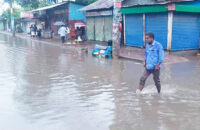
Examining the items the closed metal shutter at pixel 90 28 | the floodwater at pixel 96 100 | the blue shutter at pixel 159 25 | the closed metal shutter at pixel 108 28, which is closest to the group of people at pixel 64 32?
the closed metal shutter at pixel 90 28

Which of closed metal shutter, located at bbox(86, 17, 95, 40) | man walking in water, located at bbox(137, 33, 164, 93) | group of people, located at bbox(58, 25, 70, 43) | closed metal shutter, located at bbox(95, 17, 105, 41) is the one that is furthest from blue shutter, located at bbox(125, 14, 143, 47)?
man walking in water, located at bbox(137, 33, 164, 93)

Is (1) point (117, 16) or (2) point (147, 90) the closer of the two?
(2) point (147, 90)

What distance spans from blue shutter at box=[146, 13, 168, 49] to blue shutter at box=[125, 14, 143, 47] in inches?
33.3

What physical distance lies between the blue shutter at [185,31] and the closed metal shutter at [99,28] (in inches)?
310

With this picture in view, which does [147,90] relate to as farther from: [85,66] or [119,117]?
[85,66]

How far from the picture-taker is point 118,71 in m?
10.5

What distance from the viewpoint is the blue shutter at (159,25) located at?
577 inches

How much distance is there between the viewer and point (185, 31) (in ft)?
48.7

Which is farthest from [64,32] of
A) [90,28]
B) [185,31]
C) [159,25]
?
[185,31]

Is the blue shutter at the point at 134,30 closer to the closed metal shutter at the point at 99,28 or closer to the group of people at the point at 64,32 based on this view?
the closed metal shutter at the point at 99,28

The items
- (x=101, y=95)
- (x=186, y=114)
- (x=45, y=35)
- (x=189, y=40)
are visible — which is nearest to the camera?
(x=186, y=114)

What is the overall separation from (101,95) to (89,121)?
193 centimetres

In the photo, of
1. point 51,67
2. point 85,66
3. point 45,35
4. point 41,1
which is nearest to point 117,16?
point 85,66

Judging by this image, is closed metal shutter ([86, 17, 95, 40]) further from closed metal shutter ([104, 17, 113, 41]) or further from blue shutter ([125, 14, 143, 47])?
blue shutter ([125, 14, 143, 47])
